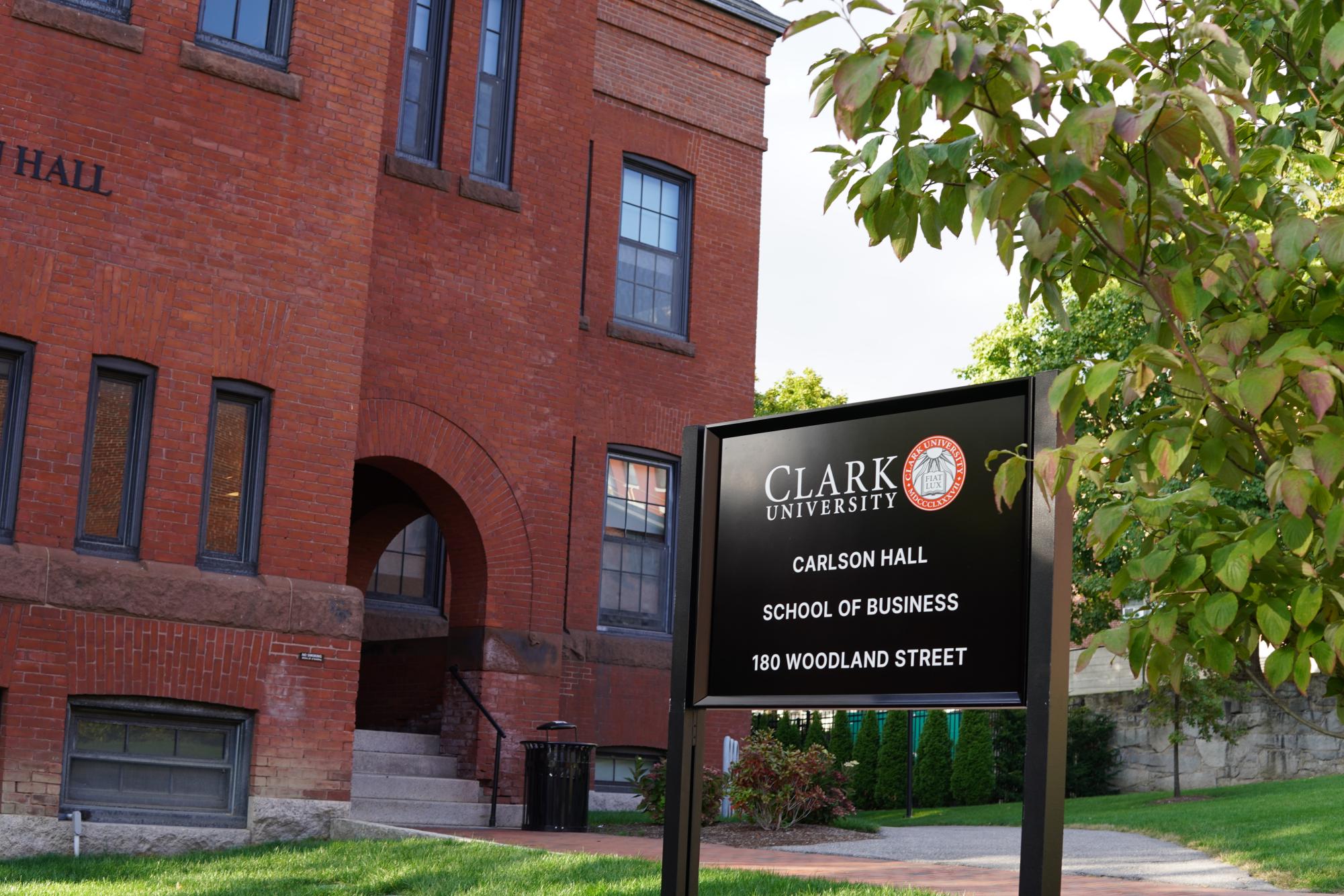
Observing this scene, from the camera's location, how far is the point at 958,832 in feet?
52.7

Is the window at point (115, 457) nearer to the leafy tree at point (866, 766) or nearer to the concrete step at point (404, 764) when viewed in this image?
the concrete step at point (404, 764)

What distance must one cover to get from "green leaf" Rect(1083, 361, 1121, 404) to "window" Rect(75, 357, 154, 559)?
32.8 ft

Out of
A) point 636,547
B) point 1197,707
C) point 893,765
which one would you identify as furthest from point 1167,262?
point 893,765

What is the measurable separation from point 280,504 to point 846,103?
1006 cm

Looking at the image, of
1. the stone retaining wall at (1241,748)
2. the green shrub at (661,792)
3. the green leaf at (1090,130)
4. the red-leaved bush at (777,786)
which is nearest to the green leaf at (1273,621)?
the green leaf at (1090,130)

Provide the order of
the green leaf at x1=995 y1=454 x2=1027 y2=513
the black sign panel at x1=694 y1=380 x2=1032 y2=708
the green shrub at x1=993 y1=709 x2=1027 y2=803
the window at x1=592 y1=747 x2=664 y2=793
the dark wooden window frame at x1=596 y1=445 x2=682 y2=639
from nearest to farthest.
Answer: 1. the green leaf at x1=995 y1=454 x2=1027 y2=513
2. the black sign panel at x1=694 y1=380 x2=1032 y2=708
3. the window at x1=592 y1=747 x2=664 y2=793
4. the dark wooden window frame at x1=596 y1=445 x2=682 y2=639
5. the green shrub at x1=993 y1=709 x2=1027 y2=803

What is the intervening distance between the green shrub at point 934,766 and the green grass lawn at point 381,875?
Result: 46.2 ft

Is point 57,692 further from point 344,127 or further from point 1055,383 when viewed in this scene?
point 1055,383

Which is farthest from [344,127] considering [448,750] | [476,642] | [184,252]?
[448,750]

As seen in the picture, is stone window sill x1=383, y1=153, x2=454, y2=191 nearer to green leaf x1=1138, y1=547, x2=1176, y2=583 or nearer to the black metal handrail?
the black metal handrail

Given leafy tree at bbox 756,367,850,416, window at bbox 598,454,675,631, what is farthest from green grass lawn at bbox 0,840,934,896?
leafy tree at bbox 756,367,850,416

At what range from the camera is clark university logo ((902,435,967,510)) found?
5.15m

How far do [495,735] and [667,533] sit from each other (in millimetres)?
3833

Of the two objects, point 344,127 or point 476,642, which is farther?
point 476,642
